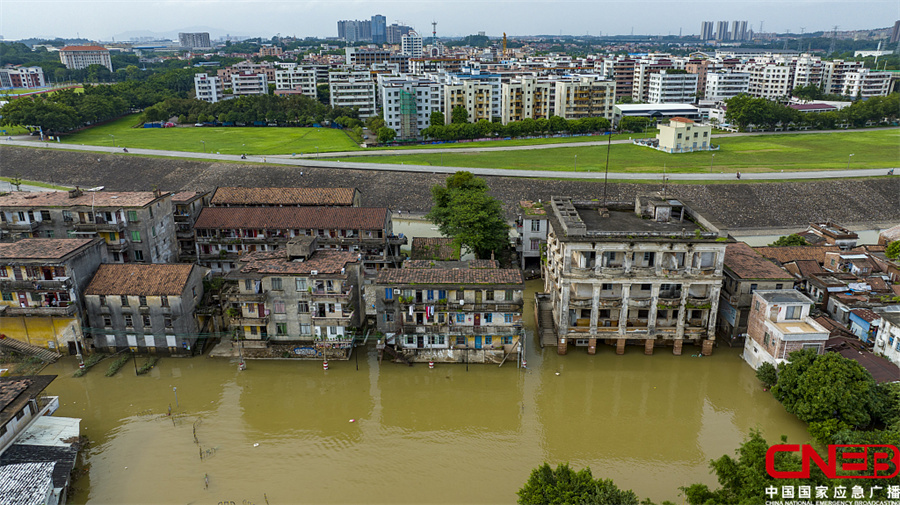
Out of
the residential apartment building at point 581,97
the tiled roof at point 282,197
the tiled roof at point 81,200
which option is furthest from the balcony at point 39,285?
the residential apartment building at point 581,97

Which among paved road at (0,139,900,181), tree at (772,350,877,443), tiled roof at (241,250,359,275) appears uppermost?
tiled roof at (241,250,359,275)

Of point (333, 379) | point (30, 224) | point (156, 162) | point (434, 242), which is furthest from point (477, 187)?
point (156, 162)

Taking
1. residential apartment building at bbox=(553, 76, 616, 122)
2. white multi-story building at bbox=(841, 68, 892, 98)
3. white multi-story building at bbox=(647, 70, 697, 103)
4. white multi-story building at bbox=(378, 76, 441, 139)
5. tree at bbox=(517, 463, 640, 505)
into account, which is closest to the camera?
tree at bbox=(517, 463, 640, 505)

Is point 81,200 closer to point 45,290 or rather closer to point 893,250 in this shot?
point 45,290

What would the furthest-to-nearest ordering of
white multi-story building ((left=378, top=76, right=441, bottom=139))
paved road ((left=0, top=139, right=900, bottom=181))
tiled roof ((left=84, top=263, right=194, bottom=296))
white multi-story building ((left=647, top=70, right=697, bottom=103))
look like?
white multi-story building ((left=647, top=70, right=697, bottom=103))
white multi-story building ((left=378, top=76, right=441, bottom=139))
paved road ((left=0, top=139, right=900, bottom=181))
tiled roof ((left=84, top=263, right=194, bottom=296))

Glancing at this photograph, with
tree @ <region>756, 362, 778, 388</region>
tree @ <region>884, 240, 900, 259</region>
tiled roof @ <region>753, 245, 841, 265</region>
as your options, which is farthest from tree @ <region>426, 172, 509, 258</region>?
tree @ <region>884, 240, 900, 259</region>

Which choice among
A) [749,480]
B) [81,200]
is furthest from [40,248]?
[749,480]

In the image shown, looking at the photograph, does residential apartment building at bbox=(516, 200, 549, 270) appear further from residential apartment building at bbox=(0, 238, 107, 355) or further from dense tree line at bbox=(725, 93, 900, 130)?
dense tree line at bbox=(725, 93, 900, 130)
